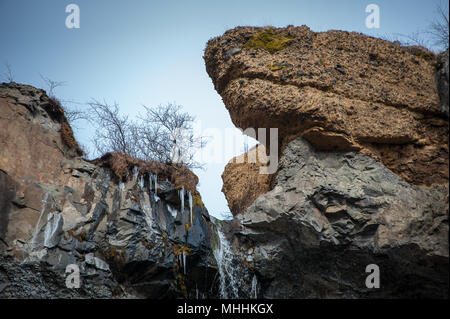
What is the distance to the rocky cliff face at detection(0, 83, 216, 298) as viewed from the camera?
795cm

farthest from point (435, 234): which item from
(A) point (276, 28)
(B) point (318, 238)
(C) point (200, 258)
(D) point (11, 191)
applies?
(D) point (11, 191)

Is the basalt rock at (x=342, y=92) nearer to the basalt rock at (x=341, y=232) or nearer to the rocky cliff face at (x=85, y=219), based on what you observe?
the basalt rock at (x=341, y=232)

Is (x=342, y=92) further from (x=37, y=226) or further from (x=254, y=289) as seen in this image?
(x=37, y=226)

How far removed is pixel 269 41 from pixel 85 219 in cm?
683

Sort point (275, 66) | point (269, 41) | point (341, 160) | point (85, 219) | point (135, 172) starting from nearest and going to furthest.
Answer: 1. point (85, 219)
2. point (341, 160)
3. point (275, 66)
4. point (135, 172)
5. point (269, 41)

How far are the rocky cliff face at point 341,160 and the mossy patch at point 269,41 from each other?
0.03 m

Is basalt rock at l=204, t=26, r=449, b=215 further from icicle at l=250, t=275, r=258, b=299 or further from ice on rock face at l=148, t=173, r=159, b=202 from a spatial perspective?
icicle at l=250, t=275, r=258, b=299

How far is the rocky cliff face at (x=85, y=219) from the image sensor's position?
26.1ft

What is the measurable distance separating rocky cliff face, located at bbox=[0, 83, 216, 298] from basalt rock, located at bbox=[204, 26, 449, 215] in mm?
3210

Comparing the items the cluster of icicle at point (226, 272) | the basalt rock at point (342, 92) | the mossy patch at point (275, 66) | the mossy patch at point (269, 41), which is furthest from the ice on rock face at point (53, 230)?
the mossy patch at point (269, 41)

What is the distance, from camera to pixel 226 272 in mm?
9523

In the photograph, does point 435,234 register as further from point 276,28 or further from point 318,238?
point 276,28

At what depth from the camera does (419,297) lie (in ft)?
27.1

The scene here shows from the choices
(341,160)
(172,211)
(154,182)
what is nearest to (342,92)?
(341,160)
